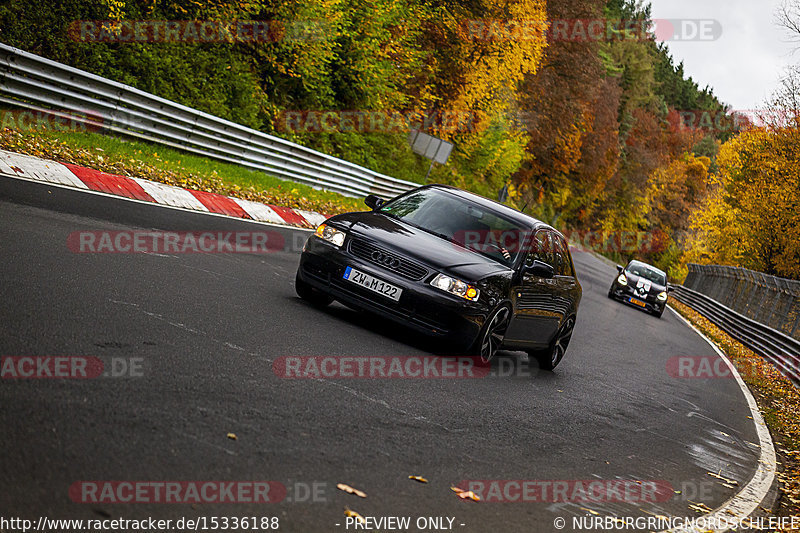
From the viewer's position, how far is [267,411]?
5594 millimetres

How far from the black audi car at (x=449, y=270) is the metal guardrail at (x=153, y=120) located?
8485 mm

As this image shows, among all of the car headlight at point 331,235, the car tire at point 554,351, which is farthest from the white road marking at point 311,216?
the car headlight at point 331,235

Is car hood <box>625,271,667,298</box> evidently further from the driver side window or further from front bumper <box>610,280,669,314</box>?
the driver side window

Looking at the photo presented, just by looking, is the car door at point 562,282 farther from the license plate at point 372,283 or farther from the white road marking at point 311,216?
the white road marking at point 311,216

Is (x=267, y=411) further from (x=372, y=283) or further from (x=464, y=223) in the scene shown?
(x=464, y=223)

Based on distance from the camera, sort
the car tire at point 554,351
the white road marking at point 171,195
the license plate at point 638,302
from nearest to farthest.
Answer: the car tire at point 554,351 < the white road marking at point 171,195 < the license plate at point 638,302

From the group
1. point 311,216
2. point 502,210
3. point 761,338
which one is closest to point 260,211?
point 311,216

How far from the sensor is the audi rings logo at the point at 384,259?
873cm

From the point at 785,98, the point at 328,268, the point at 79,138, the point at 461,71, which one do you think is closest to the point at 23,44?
the point at 79,138

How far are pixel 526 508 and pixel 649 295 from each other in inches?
964

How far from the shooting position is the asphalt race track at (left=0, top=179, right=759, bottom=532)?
4.35 metres

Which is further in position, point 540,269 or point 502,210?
point 502,210

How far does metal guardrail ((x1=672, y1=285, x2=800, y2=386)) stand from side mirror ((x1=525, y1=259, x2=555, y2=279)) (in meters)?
9.93

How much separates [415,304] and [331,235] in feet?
3.97
